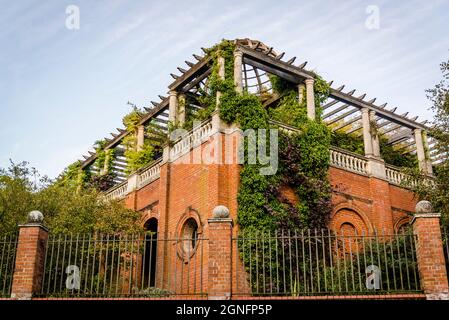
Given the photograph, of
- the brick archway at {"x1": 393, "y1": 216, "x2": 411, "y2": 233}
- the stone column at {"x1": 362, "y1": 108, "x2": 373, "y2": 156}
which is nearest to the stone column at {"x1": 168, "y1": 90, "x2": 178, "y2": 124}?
the stone column at {"x1": 362, "y1": 108, "x2": 373, "y2": 156}

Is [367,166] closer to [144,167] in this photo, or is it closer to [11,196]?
[144,167]

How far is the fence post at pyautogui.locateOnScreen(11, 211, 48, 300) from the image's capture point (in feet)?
38.1

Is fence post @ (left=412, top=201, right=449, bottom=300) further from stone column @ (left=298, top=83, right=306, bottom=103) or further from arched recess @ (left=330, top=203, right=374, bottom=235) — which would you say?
stone column @ (left=298, top=83, right=306, bottom=103)

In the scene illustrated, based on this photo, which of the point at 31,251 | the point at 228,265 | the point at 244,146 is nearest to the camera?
the point at 228,265

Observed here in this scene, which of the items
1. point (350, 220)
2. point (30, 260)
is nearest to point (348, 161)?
point (350, 220)

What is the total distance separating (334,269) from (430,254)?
4596mm

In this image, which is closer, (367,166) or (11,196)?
(11,196)

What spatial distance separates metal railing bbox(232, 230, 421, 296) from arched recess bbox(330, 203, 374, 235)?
2.42m

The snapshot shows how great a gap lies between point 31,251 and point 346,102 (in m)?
14.4

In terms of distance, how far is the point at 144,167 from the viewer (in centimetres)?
2217

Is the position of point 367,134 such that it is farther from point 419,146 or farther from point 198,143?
point 198,143

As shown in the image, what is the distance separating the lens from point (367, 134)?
22.2m

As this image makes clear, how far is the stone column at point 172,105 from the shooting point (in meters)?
21.3
